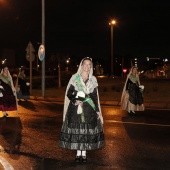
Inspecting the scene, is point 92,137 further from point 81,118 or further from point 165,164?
point 165,164

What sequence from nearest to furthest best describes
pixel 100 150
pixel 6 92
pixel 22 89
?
pixel 100 150, pixel 6 92, pixel 22 89

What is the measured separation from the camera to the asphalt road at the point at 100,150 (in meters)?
7.22

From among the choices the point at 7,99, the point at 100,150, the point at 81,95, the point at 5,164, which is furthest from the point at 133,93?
the point at 5,164

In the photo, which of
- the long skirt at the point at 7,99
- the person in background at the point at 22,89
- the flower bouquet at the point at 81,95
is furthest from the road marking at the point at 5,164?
the person in background at the point at 22,89

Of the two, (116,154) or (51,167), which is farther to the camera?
(116,154)

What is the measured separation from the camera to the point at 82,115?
711cm

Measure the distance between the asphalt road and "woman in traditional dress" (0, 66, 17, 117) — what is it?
1.24ft

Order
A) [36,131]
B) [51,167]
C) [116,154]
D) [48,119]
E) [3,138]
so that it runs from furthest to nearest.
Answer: [48,119]
[36,131]
[3,138]
[116,154]
[51,167]

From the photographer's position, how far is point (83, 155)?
24.1 feet

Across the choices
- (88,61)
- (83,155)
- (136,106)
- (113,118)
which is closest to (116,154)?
(83,155)

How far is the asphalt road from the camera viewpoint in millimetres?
7223

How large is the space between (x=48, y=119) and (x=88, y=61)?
667 cm

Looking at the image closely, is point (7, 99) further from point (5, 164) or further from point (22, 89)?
point (5, 164)

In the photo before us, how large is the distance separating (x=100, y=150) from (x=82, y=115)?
5.03 feet
